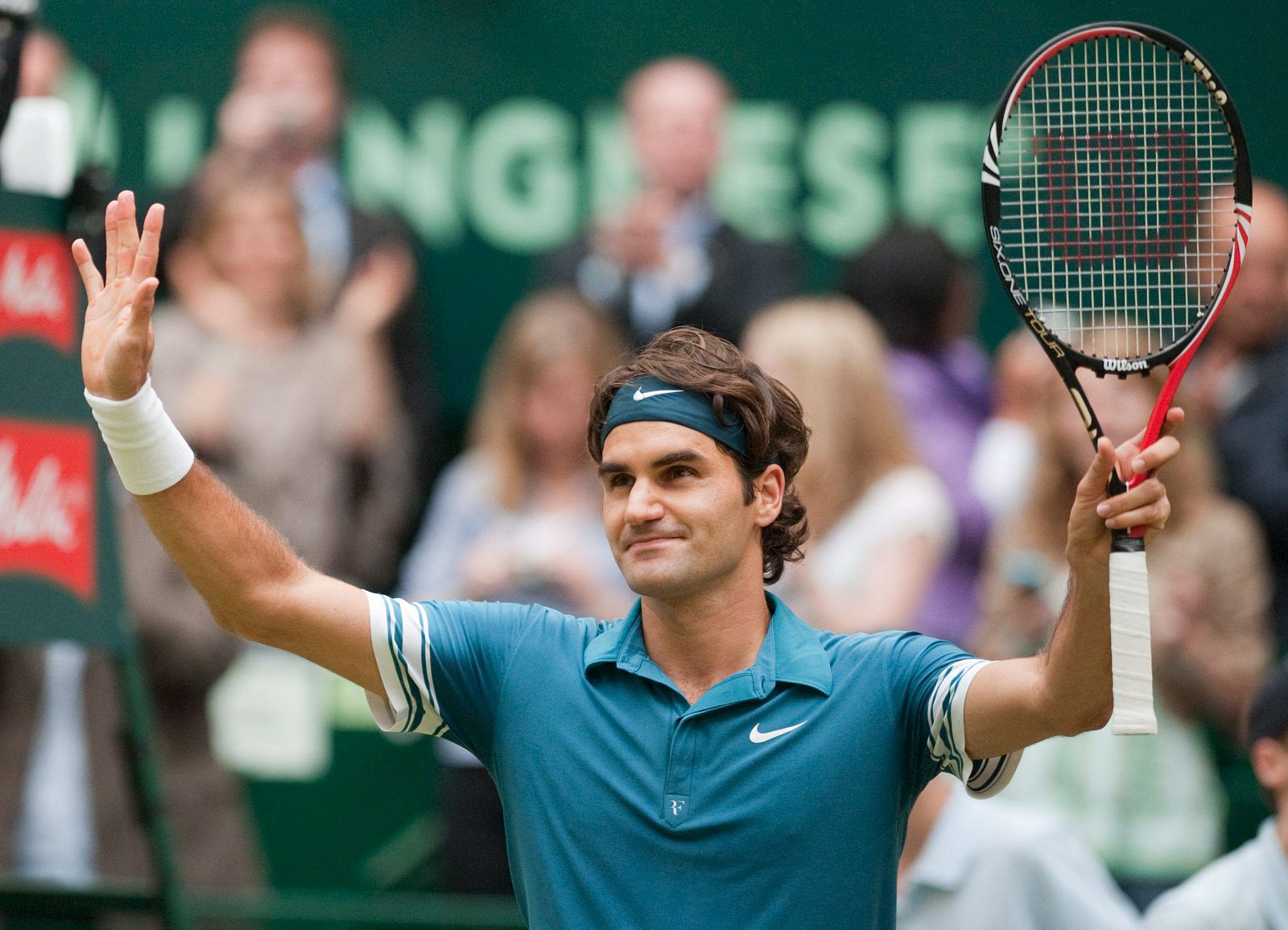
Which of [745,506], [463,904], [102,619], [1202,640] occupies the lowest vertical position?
[463,904]

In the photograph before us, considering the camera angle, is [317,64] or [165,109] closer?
[317,64]

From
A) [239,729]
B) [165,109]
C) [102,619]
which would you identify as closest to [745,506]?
[102,619]

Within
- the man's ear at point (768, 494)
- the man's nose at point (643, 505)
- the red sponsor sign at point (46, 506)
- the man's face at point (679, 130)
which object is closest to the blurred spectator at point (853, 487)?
the man's face at point (679, 130)

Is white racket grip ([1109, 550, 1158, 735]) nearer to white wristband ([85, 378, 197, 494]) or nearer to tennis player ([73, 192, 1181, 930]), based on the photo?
tennis player ([73, 192, 1181, 930])

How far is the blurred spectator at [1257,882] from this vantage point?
4.11 metres

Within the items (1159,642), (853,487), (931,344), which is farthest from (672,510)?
(931,344)

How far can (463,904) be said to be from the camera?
6.34 meters

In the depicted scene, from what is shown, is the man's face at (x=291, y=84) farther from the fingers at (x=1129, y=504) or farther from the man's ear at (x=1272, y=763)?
the fingers at (x=1129, y=504)

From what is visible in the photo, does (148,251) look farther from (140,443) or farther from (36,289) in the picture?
(36,289)

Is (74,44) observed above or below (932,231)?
above

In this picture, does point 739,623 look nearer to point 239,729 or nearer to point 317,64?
point 239,729

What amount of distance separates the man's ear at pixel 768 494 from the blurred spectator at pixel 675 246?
12.3 ft

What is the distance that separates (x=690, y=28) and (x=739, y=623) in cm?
560

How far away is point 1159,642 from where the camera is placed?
6.28 m
